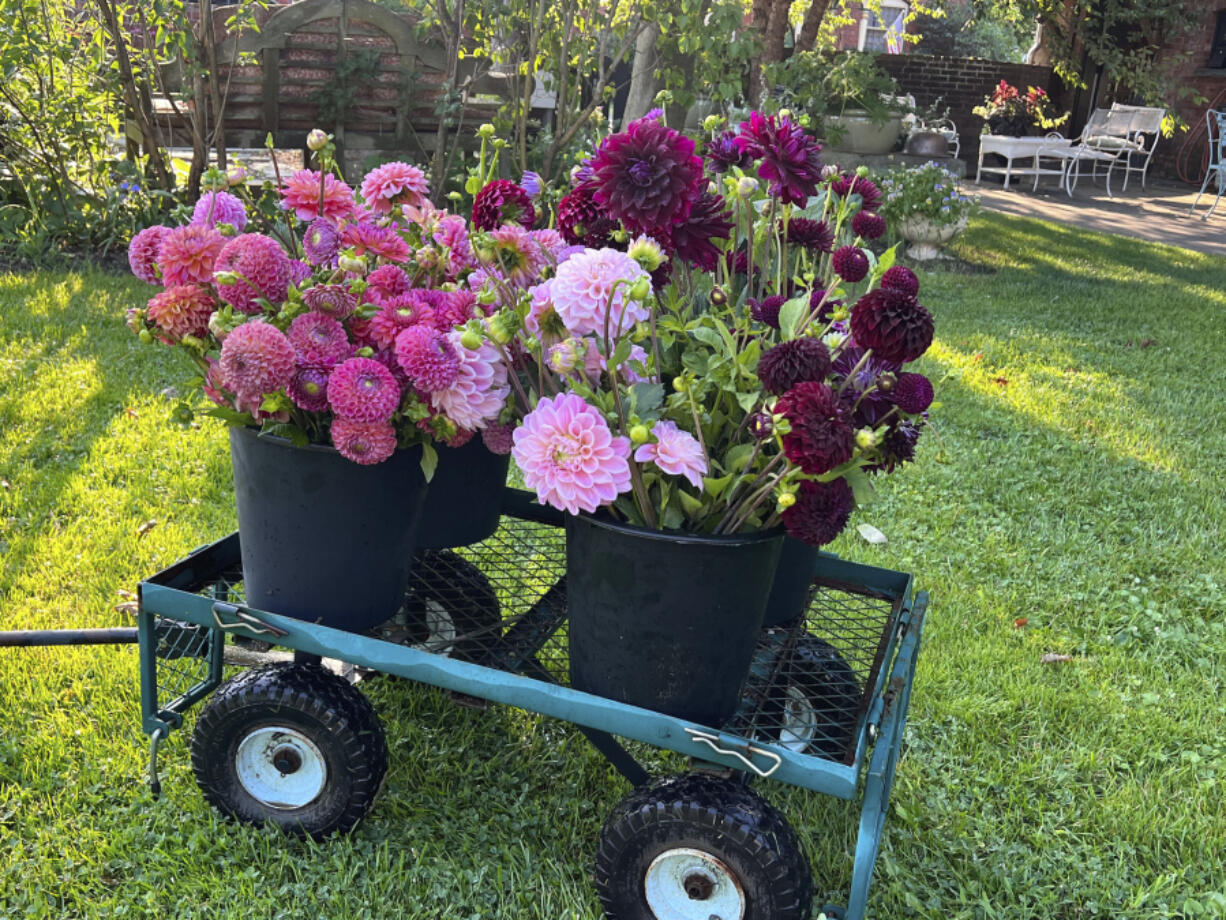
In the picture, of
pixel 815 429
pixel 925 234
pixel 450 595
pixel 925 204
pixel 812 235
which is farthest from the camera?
pixel 925 234

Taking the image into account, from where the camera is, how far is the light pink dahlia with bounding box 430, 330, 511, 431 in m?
1.40

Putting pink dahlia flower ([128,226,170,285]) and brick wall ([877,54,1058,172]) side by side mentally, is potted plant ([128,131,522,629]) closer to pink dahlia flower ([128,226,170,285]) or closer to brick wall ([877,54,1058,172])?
pink dahlia flower ([128,226,170,285])

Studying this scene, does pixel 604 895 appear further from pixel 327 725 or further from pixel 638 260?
pixel 638 260

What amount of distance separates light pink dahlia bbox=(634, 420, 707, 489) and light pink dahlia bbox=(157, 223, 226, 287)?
2.31 feet

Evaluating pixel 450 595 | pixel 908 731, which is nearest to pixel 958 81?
pixel 908 731

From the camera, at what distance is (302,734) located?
1598mm

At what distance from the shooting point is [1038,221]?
360 inches

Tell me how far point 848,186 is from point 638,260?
70 centimetres

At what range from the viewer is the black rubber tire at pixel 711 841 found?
138 centimetres

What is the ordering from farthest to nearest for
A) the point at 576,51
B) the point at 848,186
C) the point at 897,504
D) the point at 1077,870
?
the point at 576,51, the point at 897,504, the point at 848,186, the point at 1077,870

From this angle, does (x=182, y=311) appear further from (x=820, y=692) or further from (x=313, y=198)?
(x=820, y=692)

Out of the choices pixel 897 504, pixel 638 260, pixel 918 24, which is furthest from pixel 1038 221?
pixel 918 24

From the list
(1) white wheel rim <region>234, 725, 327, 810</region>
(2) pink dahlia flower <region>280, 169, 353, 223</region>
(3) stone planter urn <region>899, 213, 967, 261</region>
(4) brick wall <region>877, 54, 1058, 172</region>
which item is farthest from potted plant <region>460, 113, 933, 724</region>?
(4) brick wall <region>877, 54, 1058, 172</region>

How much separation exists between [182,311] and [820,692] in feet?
3.95
